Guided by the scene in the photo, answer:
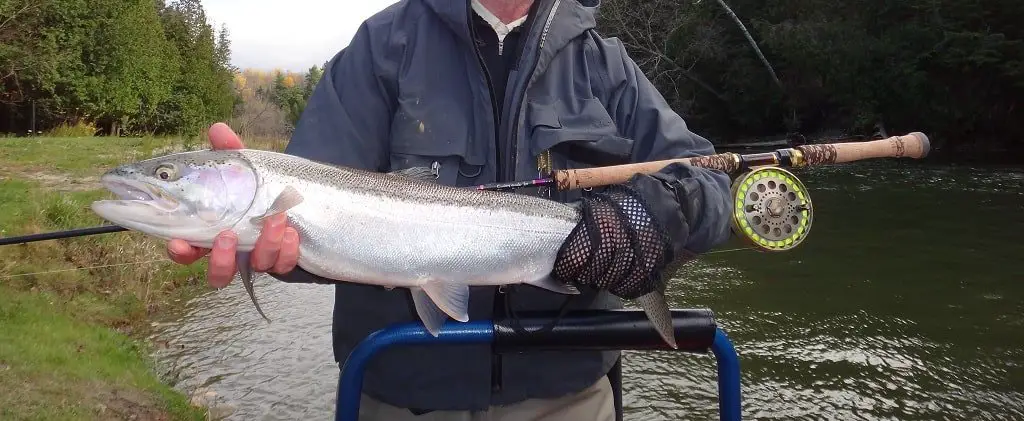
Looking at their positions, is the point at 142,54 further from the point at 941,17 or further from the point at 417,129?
the point at 417,129

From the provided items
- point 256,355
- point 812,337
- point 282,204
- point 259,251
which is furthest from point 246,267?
point 812,337

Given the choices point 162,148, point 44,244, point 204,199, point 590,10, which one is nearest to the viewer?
point 204,199

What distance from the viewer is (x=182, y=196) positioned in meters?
2.46

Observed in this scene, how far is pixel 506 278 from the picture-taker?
266 cm

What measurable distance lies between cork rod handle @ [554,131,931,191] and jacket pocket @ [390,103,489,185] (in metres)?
0.35

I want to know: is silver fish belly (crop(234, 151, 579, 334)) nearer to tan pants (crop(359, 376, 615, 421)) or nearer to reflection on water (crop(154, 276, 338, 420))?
tan pants (crop(359, 376, 615, 421))

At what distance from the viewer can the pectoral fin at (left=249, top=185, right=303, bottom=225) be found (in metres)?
2.46

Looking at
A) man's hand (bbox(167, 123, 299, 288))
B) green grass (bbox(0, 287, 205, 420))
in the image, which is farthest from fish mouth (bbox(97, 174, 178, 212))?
green grass (bbox(0, 287, 205, 420))

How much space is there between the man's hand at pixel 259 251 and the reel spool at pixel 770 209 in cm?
169

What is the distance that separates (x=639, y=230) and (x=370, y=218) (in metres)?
0.97

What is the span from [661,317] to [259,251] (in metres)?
1.39

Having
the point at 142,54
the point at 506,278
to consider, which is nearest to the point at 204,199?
the point at 506,278

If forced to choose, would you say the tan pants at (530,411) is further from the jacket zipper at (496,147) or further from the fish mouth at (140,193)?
the fish mouth at (140,193)

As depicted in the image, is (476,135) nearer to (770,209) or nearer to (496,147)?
(496,147)
